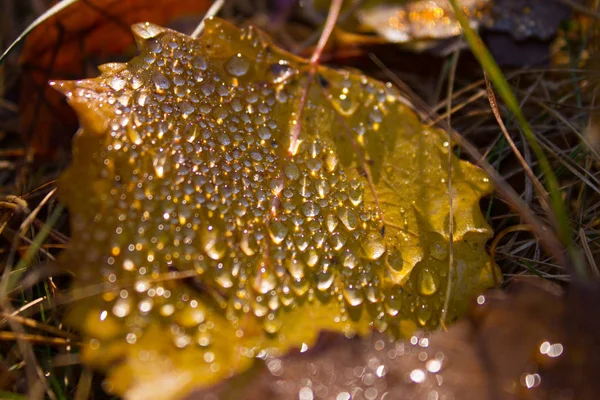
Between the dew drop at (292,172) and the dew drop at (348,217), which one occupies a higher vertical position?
the dew drop at (292,172)

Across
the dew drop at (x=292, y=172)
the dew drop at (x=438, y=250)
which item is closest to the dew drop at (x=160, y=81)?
the dew drop at (x=292, y=172)

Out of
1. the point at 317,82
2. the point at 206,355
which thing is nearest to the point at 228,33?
the point at 317,82

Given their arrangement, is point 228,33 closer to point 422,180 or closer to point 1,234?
point 422,180

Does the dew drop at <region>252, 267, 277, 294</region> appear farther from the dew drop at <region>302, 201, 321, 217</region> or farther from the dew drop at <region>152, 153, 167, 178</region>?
the dew drop at <region>152, 153, 167, 178</region>

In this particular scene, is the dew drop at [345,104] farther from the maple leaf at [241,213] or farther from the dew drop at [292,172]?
the dew drop at [292,172]

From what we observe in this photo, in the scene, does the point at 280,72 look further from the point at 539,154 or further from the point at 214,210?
the point at 539,154

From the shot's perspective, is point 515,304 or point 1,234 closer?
point 515,304

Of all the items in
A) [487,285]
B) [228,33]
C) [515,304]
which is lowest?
[487,285]

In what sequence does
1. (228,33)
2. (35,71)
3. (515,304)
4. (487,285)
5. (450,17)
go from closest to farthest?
(515,304), (487,285), (228,33), (35,71), (450,17)

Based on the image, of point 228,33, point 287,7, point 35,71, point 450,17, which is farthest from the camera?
point 287,7
